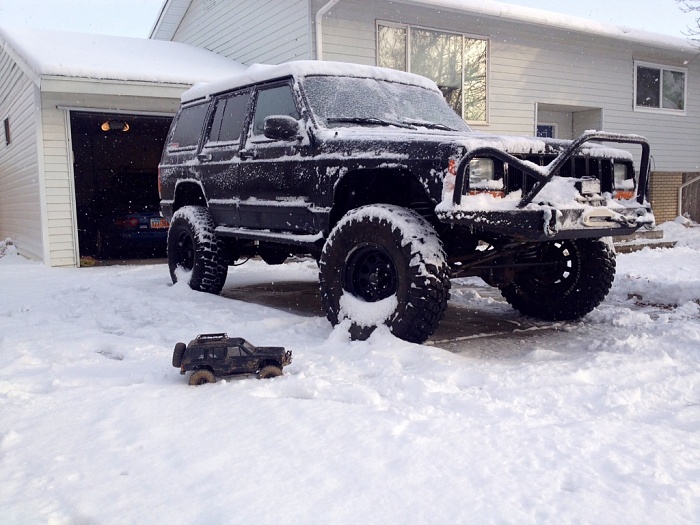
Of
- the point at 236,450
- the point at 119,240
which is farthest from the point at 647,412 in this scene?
the point at 119,240

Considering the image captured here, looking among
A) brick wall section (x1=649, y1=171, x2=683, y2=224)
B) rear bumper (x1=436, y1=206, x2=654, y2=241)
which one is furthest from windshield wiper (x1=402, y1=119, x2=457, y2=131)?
brick wall section (x1=649, y1=171, x2=683, y2=224)

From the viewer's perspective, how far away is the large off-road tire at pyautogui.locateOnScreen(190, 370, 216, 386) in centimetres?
366

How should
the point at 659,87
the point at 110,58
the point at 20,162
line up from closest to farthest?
the point at 110,58 < the point at 20,162 < the point at 659,87

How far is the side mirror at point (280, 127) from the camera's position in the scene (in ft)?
17.1

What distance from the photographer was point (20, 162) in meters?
14.0

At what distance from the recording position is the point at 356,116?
18.2ft

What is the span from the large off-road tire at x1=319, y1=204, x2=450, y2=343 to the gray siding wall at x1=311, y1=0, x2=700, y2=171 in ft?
25.2

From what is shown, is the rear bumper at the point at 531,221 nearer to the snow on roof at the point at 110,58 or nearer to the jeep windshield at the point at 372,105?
the jeep windshield at the point at 372,105

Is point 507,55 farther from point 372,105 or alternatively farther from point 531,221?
point 531,221

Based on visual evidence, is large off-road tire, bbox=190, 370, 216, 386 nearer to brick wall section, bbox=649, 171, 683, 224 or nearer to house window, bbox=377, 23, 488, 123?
house window, bbox=377, 23, 488, 123

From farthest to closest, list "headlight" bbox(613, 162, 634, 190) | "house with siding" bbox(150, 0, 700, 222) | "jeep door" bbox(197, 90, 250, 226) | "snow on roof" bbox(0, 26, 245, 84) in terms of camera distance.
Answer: "house with siding" bbox(150, 0, 700, 222) < "snow on roof" bbox(0, 26, 245, 84) < "jeep door" bbox(197, 90, 250, 226) < "headlight" bbox(613, 162, 634, 190)

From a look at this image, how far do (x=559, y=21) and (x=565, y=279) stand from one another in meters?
10.0

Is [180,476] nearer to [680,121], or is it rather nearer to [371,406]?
[371,406]

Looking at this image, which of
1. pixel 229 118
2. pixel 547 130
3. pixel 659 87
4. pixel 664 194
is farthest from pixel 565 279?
pixel 664 194
